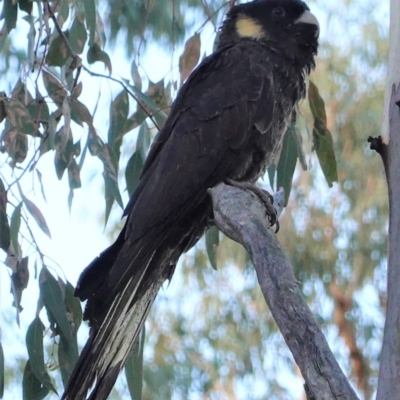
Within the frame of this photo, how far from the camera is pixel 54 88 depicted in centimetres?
216

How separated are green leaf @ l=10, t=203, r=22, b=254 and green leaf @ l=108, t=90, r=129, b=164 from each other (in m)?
0.35

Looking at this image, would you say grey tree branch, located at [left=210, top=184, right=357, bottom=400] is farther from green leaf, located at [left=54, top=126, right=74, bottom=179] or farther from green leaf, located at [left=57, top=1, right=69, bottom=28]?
green leaf, located at [left=57, top=1, right=69, bottom=28]

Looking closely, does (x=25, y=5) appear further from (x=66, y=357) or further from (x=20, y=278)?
(x=66, y=357)

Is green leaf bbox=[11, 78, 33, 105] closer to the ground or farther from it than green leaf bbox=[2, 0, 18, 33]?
closer to the ground

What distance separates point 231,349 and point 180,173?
7.68 ft

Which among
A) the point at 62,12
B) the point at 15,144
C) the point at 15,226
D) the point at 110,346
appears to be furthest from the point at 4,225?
the point at 62,12

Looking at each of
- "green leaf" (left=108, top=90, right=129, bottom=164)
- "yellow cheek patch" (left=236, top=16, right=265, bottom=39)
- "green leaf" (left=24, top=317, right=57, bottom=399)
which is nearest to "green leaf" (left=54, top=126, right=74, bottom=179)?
"green leaf" (left=108, top=90, right=129, bottom=164)

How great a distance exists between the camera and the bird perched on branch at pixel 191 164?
5.68 ft

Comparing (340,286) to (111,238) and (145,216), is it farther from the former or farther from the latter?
(145,216)

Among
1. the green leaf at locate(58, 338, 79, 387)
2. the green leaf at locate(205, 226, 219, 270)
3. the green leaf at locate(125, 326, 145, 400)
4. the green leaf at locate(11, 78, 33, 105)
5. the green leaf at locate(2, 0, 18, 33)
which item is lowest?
the green leaf at locate(58, 338, 79, 387)

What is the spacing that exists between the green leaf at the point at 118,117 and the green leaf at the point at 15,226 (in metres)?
0.35

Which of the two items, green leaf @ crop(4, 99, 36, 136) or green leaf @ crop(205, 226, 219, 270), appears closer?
green leaf @ crop(4, 99, 36, 136)

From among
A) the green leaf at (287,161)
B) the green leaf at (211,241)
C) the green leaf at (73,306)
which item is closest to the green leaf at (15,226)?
the green leaf at (73,306)

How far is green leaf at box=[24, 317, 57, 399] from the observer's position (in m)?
1.91
